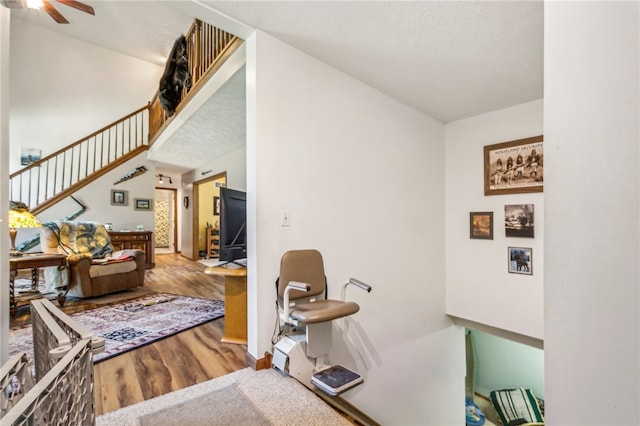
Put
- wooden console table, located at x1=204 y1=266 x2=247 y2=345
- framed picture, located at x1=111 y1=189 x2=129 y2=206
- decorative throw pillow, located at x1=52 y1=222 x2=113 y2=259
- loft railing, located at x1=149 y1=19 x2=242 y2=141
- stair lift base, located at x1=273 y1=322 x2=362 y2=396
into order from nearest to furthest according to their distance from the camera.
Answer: stair lift base, located at x1=273 y1=322 x2=362 y2=396, wooden console table, located at x1=204 y1=266 x2=247 y2=345, loft railing, located at x1=149 y1=19 x2=242 y2=141, decorative throw pillow, located at x1=52 y1=222 x2=113 y2=259, framed picture, located at x1=111 y1=189 x2=129 y2=206

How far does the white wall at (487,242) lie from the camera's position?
3.15m

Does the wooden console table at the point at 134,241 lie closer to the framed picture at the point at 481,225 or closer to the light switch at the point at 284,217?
the light switch at the point at 284,217

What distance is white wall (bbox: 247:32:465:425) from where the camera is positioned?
2.05 metres

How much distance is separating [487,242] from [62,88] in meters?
8.11

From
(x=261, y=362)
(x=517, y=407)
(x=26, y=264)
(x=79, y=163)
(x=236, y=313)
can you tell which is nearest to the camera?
(x=261, y=362)

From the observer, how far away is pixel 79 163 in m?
5.71

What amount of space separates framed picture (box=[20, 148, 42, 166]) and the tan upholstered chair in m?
2.52

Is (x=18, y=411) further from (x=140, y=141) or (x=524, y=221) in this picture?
(x=140, y=141)

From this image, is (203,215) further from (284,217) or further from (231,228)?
(284,217)

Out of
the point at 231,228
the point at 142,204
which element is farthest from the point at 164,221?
the point at 231,228

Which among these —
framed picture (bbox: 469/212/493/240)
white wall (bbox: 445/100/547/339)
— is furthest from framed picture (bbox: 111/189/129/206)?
framed picture (bbox: 469/212/493/240)

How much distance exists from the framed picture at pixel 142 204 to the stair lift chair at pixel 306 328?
5.56 meters

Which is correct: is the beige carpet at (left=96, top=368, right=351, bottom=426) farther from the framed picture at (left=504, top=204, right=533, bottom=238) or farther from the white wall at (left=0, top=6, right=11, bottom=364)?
the framed picture at (left=504, top=204, right=533, bottom=238)

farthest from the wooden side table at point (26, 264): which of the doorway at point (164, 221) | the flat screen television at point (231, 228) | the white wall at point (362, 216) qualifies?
the doorway at point (164, 221)
